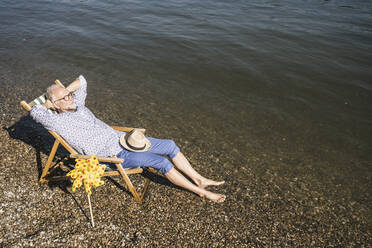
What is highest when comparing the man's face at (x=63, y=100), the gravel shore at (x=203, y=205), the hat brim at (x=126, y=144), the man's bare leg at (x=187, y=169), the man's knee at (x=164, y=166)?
the man's face at (x=63, y=100)

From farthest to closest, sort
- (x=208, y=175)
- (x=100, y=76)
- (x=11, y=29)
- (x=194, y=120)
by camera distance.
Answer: (x=11, y=29)
(x=100, y=76)
(x=194, y=120)
(x=208, y=175)

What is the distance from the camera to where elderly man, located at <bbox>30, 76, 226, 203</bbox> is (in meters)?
3.89

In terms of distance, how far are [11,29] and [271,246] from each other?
1559 centimetres

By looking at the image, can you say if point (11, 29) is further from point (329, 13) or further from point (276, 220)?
point (329, 13)

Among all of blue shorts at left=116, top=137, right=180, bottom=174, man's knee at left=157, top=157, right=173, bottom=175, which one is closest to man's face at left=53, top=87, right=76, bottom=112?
blue shorts at left=116, top=137, right=180, bottom=174

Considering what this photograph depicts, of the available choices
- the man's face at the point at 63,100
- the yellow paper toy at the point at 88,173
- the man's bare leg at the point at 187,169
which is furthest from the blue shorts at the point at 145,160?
the man's face at the point at 63,100

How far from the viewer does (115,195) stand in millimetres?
4473

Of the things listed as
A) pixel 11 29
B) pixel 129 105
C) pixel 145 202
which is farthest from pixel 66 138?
pixel 11 29

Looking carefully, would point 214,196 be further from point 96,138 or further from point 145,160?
point 96,138

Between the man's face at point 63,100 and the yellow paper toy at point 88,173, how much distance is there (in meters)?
1.03

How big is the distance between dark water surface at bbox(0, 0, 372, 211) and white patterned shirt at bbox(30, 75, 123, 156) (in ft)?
7.72

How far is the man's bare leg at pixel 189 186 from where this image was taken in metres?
4.10

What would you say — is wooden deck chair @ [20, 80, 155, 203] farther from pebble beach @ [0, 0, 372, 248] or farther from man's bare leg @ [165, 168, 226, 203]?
man's bare leg @ [165, 168, 226, 203]

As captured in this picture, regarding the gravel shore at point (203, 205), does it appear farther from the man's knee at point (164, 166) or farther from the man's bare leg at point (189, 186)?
the man's knee at point (164, 166)
